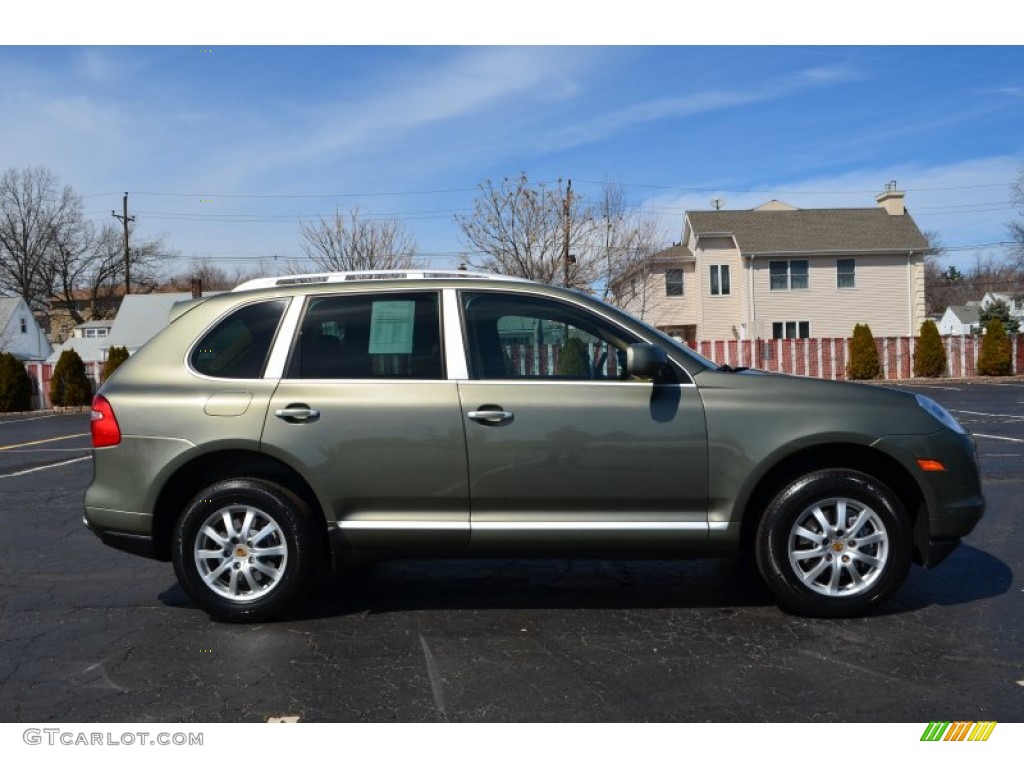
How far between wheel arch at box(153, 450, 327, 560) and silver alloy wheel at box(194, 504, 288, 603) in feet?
0.69

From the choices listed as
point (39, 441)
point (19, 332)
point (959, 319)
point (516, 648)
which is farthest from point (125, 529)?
point (959, 319)

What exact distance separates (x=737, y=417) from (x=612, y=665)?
4.68 ft

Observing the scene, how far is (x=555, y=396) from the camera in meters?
4.74

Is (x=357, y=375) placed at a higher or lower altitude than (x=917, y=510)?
higher

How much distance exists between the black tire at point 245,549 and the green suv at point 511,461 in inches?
0.4

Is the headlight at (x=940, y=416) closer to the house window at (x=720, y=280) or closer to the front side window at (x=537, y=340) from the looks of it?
the front side window at (x=537, y=340)

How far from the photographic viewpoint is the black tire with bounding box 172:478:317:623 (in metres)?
4.80

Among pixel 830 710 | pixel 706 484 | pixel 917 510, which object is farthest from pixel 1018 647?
pixel 706 484

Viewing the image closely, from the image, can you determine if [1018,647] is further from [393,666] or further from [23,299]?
[23,299]

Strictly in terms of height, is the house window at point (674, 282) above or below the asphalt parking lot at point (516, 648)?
above

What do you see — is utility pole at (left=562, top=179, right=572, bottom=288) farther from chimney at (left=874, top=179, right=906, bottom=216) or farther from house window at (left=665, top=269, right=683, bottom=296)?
chimney at (left=874, top=179, right=906, bottom=216)

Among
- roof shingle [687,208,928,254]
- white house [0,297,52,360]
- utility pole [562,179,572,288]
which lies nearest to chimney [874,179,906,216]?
roof shingle [687,208,928,254]

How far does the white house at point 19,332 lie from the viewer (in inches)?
2197
